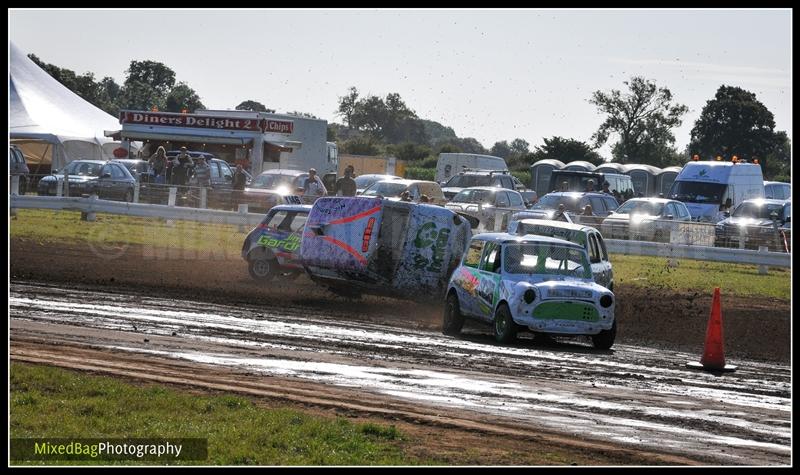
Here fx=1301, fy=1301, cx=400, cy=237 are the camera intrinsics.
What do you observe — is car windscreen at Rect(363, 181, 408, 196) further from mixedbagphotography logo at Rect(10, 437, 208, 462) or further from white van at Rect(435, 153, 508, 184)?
mixedbagphotography logo at Rect(10, 437, 208, 462)

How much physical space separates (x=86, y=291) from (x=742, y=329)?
34.1 ft

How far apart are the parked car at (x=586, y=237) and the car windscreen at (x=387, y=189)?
1324cm

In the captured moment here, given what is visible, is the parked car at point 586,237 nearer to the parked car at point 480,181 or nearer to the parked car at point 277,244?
the parked car at point 277,244

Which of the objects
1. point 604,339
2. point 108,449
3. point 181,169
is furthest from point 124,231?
point 108,449

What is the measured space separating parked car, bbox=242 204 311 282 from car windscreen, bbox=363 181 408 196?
38.9 feet

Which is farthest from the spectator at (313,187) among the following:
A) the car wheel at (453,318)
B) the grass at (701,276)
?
the car wheel at (453,318)

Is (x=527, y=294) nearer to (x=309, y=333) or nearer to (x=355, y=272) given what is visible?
(x=309, y=333)

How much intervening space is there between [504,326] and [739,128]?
220 ft

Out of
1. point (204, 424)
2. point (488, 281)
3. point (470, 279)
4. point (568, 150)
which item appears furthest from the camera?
point (568, 150)

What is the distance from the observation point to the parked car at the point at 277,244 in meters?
22.7

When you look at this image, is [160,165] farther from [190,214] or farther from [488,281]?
[488,281]

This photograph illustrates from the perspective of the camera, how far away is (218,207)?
32.9m

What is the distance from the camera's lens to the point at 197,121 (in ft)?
138

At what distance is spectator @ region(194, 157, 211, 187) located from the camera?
118ft
